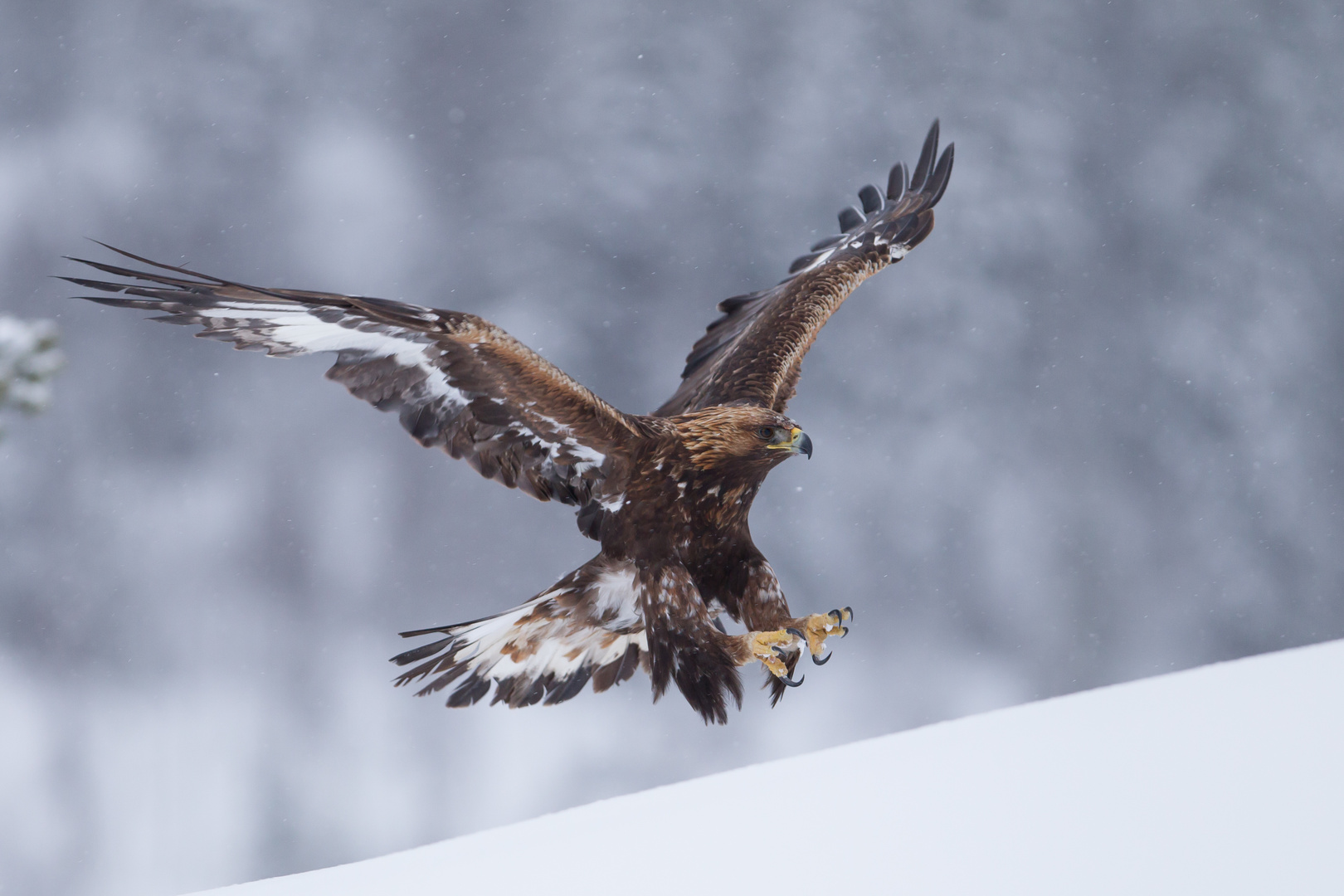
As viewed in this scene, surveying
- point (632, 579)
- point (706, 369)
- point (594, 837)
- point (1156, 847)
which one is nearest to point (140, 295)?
point (632, 579)

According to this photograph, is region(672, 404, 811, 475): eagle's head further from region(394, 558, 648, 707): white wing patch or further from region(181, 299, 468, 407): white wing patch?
region(181, 299, 468, 407): white wing patch

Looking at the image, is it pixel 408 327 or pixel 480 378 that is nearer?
pixel 408 327

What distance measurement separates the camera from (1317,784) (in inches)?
126

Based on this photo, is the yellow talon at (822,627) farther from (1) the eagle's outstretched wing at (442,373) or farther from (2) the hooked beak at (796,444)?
(1) the eagle's outstretched wing at (442,373)

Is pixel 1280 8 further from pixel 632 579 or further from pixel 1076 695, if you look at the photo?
pixel 632 579

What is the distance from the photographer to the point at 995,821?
335cm

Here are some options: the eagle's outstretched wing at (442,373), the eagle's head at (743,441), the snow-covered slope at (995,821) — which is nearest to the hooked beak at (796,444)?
the eagle's head at (743,441)

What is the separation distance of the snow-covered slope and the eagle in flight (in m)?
0.63

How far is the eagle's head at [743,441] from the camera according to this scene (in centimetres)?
312

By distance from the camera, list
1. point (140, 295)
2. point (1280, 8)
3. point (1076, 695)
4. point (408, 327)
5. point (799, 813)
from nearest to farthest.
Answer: point (140, 295)
point (408, 327)
point (799, 813)
point (1076, 695)
point (1280, 8)

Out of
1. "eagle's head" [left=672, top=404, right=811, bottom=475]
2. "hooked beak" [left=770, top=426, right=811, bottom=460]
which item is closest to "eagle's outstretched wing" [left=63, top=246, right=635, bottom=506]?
"eagle's head" [left=672, top=404, right=811, bottom=475]

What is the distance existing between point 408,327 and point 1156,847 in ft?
8.49

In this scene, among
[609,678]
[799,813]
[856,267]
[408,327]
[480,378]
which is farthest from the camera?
[856,267]

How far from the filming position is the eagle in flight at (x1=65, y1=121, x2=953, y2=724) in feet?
9.23
